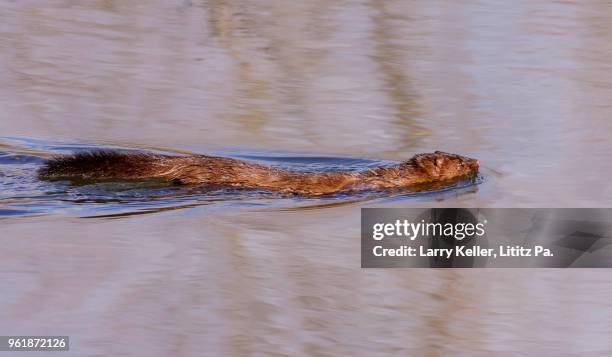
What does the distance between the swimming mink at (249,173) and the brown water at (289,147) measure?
0.61 feet

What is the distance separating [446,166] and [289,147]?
149 centimetres

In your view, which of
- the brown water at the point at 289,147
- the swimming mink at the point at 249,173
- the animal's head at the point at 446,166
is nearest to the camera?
the brown water at the point at 289,147

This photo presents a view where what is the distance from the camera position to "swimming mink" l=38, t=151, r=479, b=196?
835cm

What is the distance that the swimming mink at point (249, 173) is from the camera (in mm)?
8352

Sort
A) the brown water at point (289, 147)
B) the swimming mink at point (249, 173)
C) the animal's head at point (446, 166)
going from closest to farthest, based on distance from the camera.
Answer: the brown water at point (289, 147)
the swimming mink at point (249, 173)
the animal's head at point (446, 166)

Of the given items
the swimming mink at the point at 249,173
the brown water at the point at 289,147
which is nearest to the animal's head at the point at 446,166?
the swimming mink at the point at 249,173

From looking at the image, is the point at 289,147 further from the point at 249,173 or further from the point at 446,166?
the point at 446,166

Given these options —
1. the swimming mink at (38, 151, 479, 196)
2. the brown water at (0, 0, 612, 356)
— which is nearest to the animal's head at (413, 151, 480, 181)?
the swimming mink at (38, 151, 479, 196)

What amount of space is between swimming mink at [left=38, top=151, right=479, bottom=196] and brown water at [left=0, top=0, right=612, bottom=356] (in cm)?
18

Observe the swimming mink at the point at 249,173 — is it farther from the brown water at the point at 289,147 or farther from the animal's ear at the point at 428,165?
the brown water at the point at 289,147

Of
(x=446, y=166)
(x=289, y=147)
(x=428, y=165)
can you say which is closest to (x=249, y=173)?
(x=289, y=147)

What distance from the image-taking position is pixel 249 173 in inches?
344

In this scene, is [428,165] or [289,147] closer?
[428,165]

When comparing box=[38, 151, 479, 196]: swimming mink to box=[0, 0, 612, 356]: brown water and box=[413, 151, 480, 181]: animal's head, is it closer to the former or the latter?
box=[413, 151, 480, 181]: animal's head
